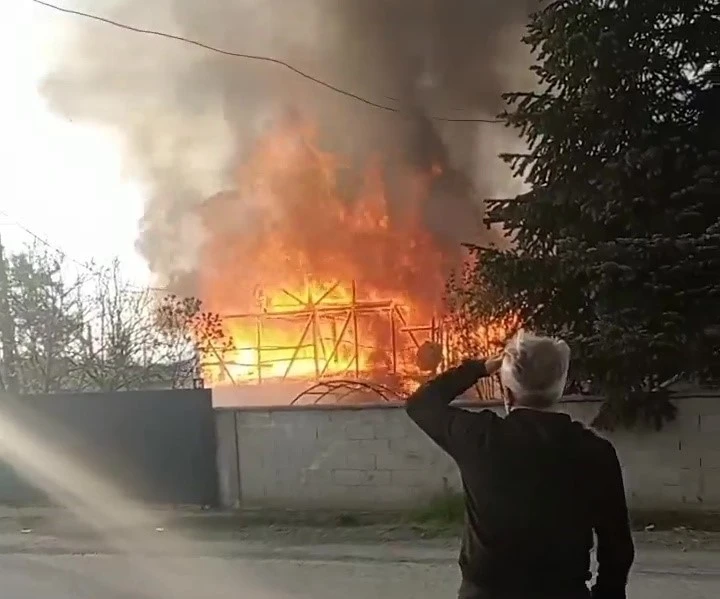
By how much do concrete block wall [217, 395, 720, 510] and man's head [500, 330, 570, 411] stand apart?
632 centimetres

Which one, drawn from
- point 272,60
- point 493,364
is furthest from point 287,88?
point 493,364

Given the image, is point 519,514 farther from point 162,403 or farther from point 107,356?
point 107,356

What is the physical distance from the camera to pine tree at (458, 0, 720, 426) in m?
8.57

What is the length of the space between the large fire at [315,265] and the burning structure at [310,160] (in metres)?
0.03

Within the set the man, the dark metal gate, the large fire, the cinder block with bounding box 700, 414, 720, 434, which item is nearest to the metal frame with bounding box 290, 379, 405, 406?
the large fire

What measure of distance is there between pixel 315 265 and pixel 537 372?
14.3 metres

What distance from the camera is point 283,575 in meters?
6.68

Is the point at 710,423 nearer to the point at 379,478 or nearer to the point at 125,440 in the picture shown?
the point at 379,478

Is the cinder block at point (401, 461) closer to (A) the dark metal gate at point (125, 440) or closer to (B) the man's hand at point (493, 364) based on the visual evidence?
(A) the dark metal gate at point (125, 440)

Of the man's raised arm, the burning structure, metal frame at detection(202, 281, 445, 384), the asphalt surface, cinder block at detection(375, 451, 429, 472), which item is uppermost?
the burning structure

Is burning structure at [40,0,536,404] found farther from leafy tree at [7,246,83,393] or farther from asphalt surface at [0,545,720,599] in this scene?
asphalt surface at [0,545,720,599]

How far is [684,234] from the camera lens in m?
8.66

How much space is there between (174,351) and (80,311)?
1.60 metres

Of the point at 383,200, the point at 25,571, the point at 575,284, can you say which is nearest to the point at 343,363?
the point at 383,200
